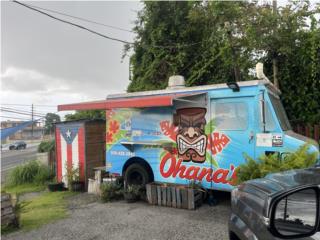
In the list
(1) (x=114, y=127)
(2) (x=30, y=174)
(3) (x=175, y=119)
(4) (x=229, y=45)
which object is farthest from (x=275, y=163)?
(2) (x=30, y=174)

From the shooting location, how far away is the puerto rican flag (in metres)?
9.70

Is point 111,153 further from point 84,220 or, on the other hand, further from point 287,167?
point 287,167

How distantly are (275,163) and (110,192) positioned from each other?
4223mm

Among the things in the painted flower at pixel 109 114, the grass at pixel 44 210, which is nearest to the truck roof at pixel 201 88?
the painted flower at pixel 109 114

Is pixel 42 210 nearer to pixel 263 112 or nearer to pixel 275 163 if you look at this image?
pixel 275 163

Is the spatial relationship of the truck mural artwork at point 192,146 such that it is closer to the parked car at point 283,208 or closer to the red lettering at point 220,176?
the red lettering at point 220,176

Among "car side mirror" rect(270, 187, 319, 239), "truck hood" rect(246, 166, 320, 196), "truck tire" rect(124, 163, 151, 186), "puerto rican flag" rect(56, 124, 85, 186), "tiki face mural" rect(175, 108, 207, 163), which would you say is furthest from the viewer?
"puerto rican flag" rect(56, 124, 85, 186)

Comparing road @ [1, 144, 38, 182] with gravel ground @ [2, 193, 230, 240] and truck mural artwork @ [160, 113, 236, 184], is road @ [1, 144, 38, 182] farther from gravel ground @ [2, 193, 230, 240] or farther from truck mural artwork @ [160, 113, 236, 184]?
truck mural artwork @ [160, 113, 236, 184]

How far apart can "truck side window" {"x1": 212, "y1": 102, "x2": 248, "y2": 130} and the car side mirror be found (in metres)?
4.20

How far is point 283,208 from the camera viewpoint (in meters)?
2.12

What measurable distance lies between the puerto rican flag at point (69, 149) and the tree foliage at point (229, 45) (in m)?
4.69

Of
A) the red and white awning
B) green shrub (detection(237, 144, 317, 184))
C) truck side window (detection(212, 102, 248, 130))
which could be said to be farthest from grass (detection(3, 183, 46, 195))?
green shrub (detection(237, 144, 317, 184))

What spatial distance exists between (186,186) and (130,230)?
1837 mm

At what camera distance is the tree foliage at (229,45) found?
9031 mm
